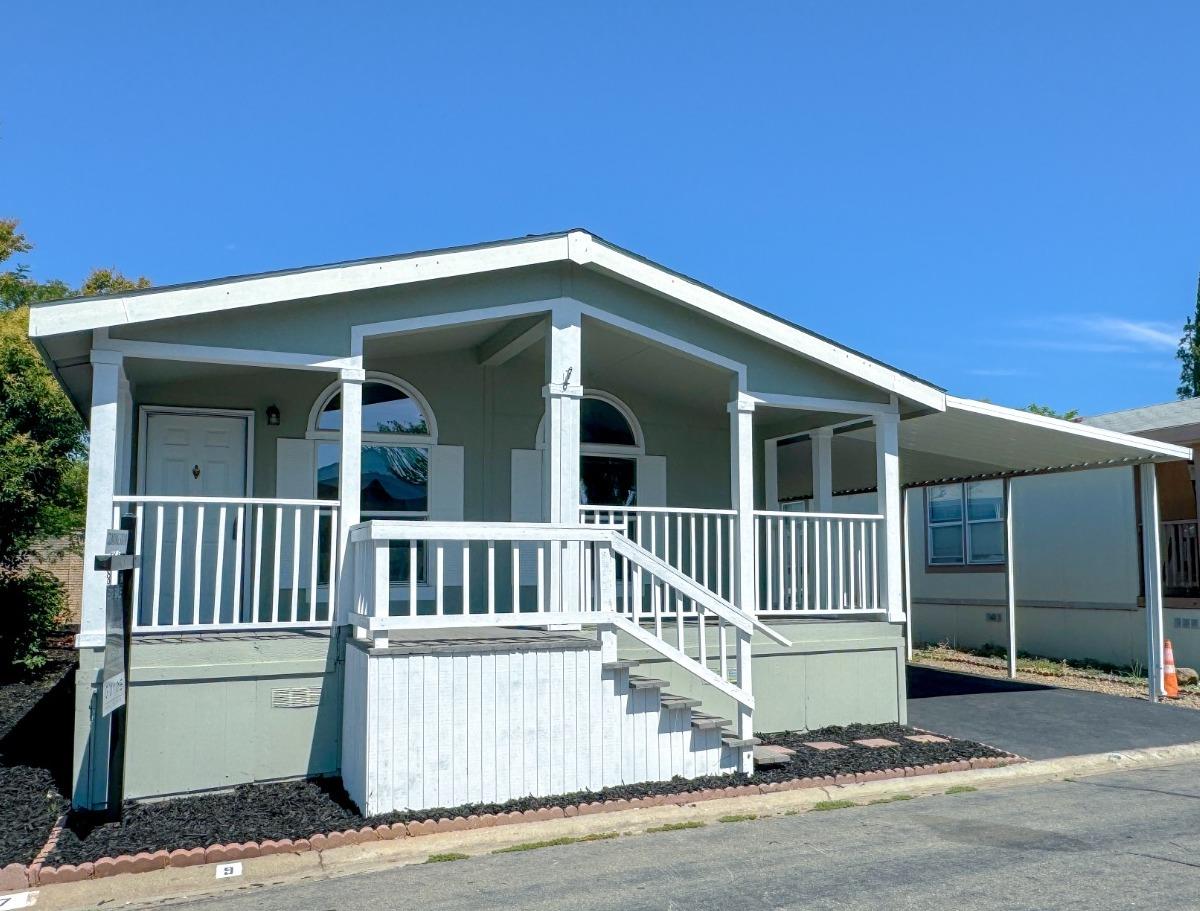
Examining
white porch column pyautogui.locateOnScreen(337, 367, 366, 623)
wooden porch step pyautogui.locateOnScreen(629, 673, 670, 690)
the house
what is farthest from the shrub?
wooden porch step pyautogui.locateOnScreen(629, 673, 670, 690)

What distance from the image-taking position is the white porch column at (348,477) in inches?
312

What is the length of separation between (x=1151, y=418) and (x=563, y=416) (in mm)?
10381

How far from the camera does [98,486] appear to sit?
7.24m

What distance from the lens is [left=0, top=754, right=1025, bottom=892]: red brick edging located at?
5.68m

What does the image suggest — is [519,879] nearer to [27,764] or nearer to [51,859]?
[51,859]

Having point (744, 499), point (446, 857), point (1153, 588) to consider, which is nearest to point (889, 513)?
point (744, 499)

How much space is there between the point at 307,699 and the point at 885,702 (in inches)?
216

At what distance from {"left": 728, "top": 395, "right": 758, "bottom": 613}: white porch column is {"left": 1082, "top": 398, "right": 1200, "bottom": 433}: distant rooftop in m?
7.11

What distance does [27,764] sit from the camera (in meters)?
8.01

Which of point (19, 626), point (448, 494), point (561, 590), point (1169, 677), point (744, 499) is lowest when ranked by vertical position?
point (1169, 677)

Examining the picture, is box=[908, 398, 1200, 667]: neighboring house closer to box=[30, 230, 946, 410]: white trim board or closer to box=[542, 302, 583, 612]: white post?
box=[30, 230, 946, 410]: white trim board

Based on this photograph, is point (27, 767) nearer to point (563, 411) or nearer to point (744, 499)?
point (563, 411)

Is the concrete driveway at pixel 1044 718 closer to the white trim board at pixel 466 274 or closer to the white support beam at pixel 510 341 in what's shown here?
the white trim board at pixel 466 274

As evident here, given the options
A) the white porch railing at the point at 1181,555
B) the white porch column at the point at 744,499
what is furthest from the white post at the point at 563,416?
the white porch railing at the point at 1181,555
